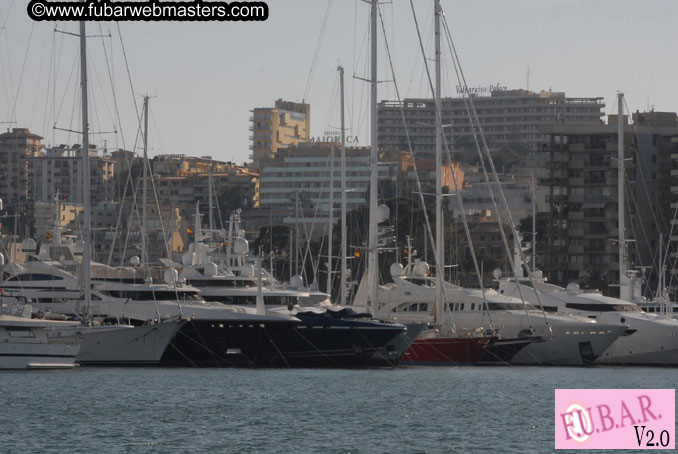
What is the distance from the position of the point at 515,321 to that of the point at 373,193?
11.0 m

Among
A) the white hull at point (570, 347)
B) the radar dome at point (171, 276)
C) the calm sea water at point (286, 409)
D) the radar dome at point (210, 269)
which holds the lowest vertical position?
the calm sea water at point (286, 409)

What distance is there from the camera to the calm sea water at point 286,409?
40.8m

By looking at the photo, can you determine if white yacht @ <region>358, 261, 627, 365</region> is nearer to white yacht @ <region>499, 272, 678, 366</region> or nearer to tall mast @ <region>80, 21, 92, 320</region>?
white yacht @ <region>499, 272, 678, 366</region>

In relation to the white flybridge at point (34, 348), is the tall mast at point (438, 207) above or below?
above

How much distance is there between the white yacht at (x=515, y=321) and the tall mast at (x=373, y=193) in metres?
3.55

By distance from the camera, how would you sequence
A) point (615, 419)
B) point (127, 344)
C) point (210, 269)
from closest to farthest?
point (615, 419), point (127, 344), point (210, 269)

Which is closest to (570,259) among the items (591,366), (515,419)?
(591,366)

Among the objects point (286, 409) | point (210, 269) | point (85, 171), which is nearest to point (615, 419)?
point (286, 409)

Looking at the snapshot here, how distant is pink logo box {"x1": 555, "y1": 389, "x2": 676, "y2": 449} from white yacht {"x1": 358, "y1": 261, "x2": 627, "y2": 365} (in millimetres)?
27439

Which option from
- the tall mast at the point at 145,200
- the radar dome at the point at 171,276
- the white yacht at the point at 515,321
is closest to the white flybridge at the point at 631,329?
the white yacht at the point at 515,321

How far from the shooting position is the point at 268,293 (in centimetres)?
7125

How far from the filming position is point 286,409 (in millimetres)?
48188

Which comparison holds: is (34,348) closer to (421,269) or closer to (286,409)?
(286,409)

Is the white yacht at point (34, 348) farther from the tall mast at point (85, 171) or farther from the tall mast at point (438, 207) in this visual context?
the tall mast at point (438, 207)
